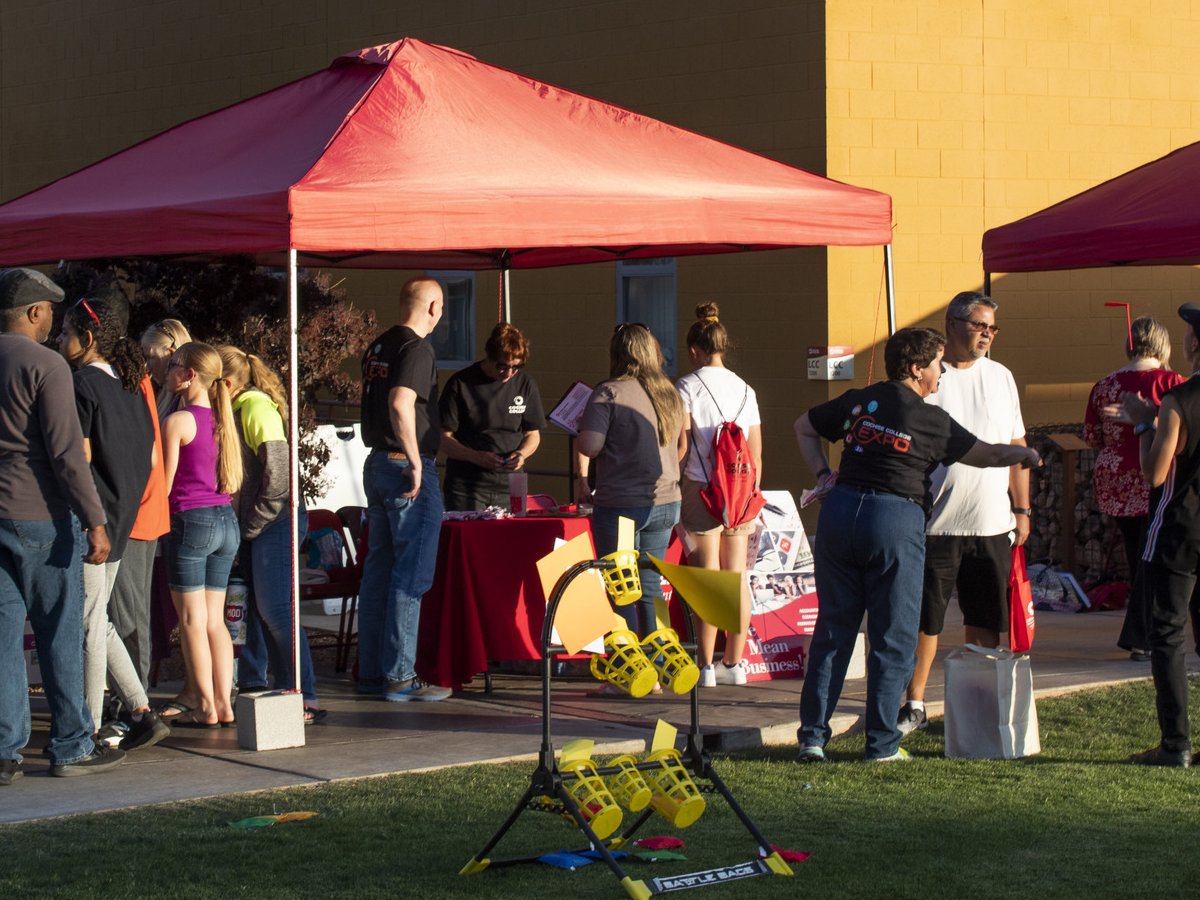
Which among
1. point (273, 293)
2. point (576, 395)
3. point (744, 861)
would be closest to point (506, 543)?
point (576, 395)

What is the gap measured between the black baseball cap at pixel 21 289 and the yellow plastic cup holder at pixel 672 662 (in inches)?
107

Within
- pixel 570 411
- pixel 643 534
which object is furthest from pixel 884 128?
pixel 643 534

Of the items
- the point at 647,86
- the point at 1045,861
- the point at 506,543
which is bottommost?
the point at 1045,861

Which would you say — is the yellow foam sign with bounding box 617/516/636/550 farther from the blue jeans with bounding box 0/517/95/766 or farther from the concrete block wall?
the concrete block wall

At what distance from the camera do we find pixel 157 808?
18.0 ft

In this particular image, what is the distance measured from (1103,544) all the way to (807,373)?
2438mm

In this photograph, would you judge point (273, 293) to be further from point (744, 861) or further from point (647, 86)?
point (744, 861)

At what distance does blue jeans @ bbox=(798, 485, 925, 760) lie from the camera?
6012 millimetres

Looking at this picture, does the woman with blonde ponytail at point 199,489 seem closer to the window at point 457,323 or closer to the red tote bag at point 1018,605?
the red tote bag at point 1018,605

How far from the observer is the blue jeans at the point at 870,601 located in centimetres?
601

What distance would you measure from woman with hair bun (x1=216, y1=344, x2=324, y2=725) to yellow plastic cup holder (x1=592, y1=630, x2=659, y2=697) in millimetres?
2468

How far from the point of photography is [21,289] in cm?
582

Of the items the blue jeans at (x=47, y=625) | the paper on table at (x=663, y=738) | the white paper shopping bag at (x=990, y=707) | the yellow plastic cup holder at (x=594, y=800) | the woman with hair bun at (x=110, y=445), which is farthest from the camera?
the white paper shopping bag at (x=990, y=707)

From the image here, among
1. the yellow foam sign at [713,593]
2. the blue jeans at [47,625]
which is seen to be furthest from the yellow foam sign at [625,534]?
the blue jeans at [47,625]
